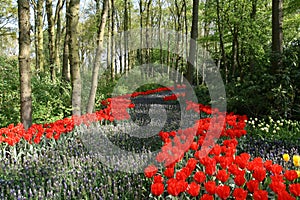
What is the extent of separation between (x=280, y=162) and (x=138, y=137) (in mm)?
2612

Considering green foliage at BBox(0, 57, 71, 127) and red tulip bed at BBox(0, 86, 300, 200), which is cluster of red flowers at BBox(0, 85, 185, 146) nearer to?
red tulip bed at BBox(0, 86, 300, 200)

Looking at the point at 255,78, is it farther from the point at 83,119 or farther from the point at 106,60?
the point at 106,60

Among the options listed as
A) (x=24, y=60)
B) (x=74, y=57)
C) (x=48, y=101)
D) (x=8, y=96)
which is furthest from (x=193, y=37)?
(x=24, y=60)

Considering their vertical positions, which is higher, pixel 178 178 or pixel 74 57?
pixel 74 57

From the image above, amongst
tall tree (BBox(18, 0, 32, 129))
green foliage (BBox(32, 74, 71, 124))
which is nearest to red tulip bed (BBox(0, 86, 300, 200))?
tall tree (BBox(18, 0, 32, 129))

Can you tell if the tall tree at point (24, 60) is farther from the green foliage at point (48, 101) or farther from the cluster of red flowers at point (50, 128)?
the green foliage at point (48, 101)

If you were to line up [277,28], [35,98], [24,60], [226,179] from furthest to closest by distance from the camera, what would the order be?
1. [35,98]
2. [277,28]
3. [24,60]
4. [226,179]

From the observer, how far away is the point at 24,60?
589 centimetres

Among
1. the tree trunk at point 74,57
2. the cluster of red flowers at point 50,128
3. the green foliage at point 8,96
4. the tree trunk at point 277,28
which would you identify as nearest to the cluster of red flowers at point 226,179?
the cluster of red flowers at point 50,128

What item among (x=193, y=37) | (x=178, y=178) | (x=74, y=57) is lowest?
(x=178, y=178)

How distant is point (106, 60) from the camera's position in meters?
20.7

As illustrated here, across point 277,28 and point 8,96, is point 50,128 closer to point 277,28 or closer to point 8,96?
point 8,96

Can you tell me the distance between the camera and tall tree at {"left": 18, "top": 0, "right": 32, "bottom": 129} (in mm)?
5875

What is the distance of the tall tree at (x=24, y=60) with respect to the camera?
5875 millimetres
